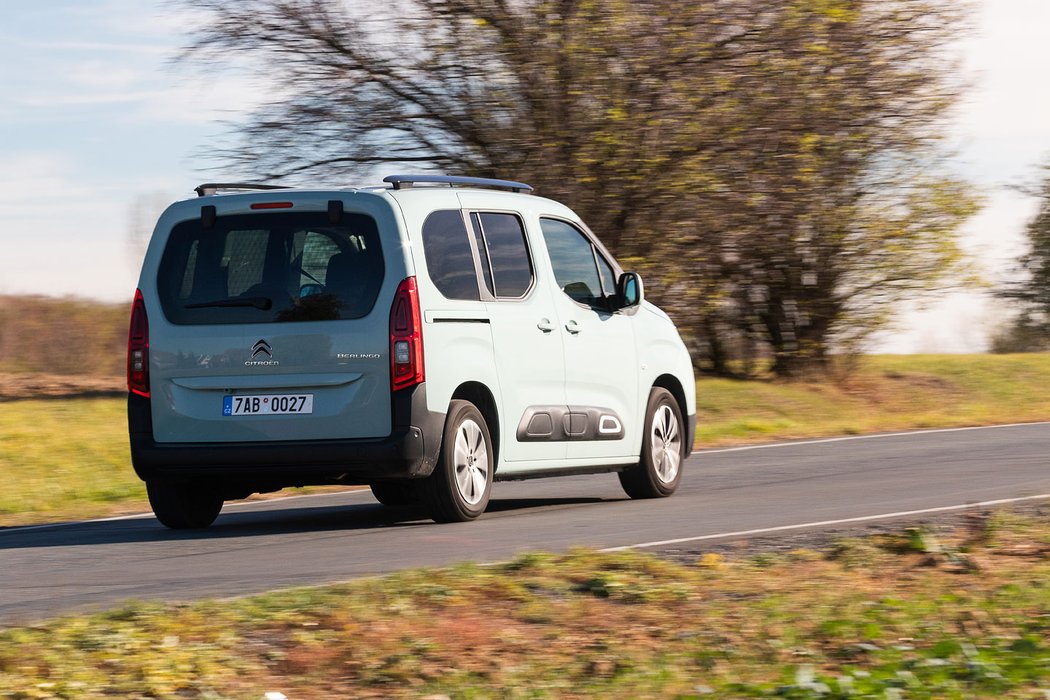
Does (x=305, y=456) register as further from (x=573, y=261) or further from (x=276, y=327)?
(x=573, y=261)

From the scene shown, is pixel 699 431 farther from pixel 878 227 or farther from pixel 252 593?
pixel 252 593

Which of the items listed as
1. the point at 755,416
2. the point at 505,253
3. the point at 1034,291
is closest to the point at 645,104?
the point at 755,416

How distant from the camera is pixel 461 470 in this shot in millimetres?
9914

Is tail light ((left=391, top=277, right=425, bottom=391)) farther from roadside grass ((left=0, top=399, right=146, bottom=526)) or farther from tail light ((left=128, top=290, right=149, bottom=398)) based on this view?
roadside grass ((left=0, top=399, right=146, bottom=526))

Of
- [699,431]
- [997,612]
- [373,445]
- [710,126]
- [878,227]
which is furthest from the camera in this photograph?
[878,227]

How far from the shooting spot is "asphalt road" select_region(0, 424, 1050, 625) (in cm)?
781

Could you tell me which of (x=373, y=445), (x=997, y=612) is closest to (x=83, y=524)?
(x=373, y=445)

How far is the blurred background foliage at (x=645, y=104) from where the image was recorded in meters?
20.5

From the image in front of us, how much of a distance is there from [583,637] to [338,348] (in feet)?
13.2

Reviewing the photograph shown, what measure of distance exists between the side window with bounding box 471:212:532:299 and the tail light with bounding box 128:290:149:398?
2107 mm

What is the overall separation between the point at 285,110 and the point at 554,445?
11887 mm

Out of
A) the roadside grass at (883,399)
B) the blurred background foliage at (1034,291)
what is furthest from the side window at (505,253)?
the blurred background foliage at (1034,291)

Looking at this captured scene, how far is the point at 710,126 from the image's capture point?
2097cm

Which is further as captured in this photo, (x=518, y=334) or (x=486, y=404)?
(x=518, y=334)
